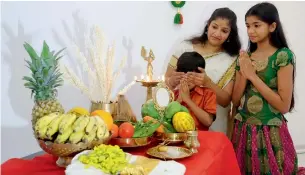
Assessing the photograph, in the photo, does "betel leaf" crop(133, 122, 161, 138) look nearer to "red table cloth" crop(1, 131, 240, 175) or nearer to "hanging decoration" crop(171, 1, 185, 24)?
"red table cloth" crop(1, 131, 240, 175)

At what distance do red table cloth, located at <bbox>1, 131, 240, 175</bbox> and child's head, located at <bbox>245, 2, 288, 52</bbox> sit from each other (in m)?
0.65

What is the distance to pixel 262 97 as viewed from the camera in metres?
1.92

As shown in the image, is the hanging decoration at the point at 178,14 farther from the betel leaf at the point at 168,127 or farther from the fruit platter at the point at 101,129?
the betel leaf at the point at 168,127

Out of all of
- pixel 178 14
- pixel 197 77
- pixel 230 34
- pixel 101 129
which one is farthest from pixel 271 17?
pixel 101 129

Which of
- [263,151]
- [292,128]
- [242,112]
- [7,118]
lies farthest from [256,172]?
[7,118]

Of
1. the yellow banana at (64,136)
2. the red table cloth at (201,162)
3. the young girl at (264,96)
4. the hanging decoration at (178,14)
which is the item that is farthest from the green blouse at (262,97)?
the yellow banana at (64,136)

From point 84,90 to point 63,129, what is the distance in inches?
18.4

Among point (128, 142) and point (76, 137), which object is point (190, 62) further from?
point (76, 137)

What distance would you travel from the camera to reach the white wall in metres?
1.99

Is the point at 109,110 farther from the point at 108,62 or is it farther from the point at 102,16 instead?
the point at 102,16

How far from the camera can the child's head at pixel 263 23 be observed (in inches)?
72.9

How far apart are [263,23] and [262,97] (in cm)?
39

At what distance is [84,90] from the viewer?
146 cm

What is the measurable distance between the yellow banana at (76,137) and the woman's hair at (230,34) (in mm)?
1214
